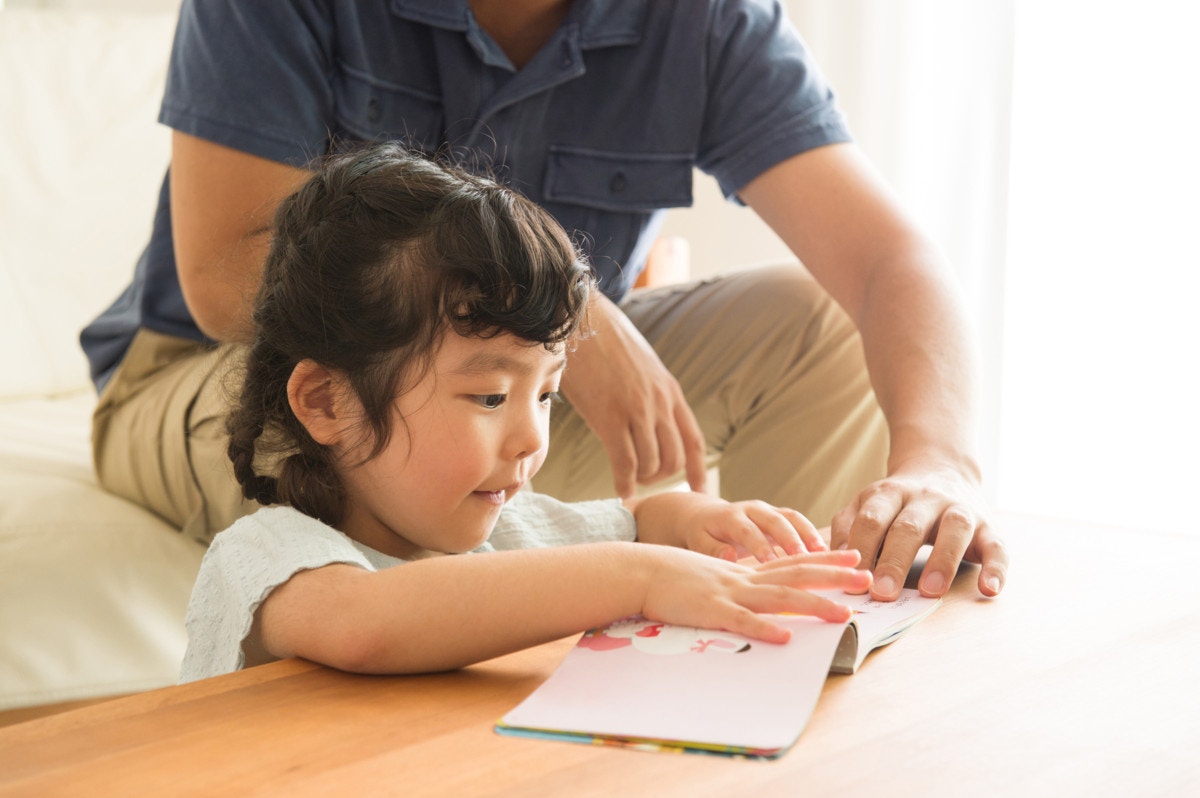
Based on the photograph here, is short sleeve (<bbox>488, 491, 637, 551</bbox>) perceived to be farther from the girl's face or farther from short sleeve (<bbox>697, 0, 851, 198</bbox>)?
short sleeve (<bbox>697, 0, 851, 198</bbox>)

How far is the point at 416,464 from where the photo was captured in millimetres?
747

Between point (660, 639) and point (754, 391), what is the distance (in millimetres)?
851

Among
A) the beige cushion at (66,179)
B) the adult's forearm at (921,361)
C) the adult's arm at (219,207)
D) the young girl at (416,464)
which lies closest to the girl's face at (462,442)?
the young girl at (416,464)

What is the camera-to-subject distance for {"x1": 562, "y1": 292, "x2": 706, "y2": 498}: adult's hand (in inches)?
43.7

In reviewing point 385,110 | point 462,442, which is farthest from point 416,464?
point 385,110

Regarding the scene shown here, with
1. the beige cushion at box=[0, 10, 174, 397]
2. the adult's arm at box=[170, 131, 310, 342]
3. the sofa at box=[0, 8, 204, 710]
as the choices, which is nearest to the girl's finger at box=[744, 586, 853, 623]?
the adult's arm at box=[170, 131, 310, 342]

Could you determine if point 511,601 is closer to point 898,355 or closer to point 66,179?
point 898,355

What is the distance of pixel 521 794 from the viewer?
0.47 m

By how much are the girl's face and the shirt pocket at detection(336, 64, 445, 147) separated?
0.53 m

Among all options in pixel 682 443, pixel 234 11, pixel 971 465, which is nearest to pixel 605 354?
pixel 682 443

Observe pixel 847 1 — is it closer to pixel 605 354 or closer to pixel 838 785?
pixel 605 354

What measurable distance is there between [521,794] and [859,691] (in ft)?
0.68

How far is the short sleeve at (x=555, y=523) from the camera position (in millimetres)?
913

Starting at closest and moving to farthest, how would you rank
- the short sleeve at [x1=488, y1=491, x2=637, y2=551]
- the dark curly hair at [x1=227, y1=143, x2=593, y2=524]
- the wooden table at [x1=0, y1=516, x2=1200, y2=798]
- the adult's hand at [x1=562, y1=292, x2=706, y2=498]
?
Answer: the wooden table at [x1=0, y1=516, x2=1200, y2=798]
the dark curly hair at [x1=227, y1=143, x2=593, y2=524]
the short sleeve at [x1=488, y1=491, x2=637, y2=551]
the adult's hand at [x1=562, y1=292, x2=706, y2=498]
